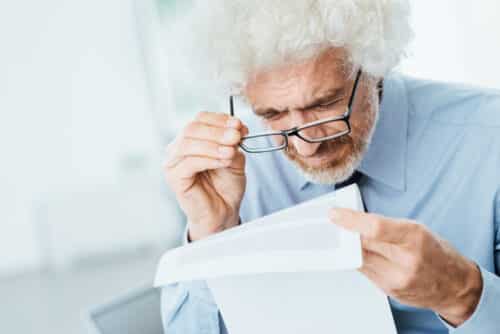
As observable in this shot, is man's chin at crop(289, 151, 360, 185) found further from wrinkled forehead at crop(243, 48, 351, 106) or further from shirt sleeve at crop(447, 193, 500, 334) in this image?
shirt sleeve at crop(447, 193, 500, 334)

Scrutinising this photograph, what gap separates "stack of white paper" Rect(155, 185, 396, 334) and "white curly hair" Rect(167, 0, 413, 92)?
262 millimetres

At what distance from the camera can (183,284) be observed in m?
0.99

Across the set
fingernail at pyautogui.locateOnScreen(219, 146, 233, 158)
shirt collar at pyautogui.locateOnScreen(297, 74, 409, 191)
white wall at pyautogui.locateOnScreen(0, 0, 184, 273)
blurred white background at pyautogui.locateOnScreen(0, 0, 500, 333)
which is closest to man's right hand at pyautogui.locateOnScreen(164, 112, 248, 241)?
fingernail at pyautogui.locateOnScreen(219, 146, 233, 158)

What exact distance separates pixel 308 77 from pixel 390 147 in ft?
0.85

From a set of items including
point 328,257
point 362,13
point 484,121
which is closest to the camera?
point 328,257

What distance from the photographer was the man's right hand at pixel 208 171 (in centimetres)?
89

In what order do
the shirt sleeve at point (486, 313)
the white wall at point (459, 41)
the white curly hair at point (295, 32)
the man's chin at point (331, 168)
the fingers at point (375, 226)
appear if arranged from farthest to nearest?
the white wall at point (459, 41), the man's chin at point (331, 168), the white curly hair at point (295, 32), the shirt sleeve at point (486, 313), the fingers at point (375, 226)

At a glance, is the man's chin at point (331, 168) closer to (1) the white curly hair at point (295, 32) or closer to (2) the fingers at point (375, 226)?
(1) the white curly hair at point (295, 32)

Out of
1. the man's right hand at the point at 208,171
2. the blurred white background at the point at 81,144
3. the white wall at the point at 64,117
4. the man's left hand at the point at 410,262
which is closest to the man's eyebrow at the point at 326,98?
the man's right hand at the point at 208,171

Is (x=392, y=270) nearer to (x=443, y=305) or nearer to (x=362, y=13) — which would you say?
(x=443, y=305)

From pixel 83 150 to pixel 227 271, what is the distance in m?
3.04

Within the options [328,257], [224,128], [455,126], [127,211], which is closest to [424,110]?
[455,126]

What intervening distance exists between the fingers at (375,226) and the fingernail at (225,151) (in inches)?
11.9

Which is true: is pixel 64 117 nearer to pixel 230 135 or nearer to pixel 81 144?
pixel 81 144
